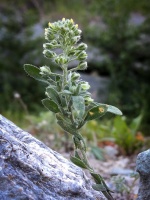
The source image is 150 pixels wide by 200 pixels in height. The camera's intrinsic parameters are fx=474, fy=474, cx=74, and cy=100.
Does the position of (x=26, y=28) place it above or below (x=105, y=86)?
above

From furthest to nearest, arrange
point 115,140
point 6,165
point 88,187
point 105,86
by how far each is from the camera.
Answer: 1. point 105,86
2. point 115,140
3. point 88,187
4. point 6,165

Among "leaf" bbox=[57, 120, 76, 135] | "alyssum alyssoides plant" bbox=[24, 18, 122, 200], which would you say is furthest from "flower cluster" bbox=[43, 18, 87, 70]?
"leaf" bbox=[57, 120, 76, 135]

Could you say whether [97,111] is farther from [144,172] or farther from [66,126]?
[144,172]

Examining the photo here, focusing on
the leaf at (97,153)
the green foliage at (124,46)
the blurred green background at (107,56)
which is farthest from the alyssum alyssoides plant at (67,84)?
the green foliage at (124,46)

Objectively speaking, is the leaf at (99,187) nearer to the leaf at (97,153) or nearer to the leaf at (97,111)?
the leaf at (97,111)

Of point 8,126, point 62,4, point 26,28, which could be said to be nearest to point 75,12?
point 62,4

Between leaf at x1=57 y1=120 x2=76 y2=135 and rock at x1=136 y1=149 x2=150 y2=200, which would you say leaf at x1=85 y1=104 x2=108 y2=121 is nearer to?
leaf at x1=57 y1=120 x2=76 y2=135

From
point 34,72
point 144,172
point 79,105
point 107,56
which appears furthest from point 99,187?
point 107,56

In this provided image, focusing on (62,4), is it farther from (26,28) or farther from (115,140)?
(115,140)
